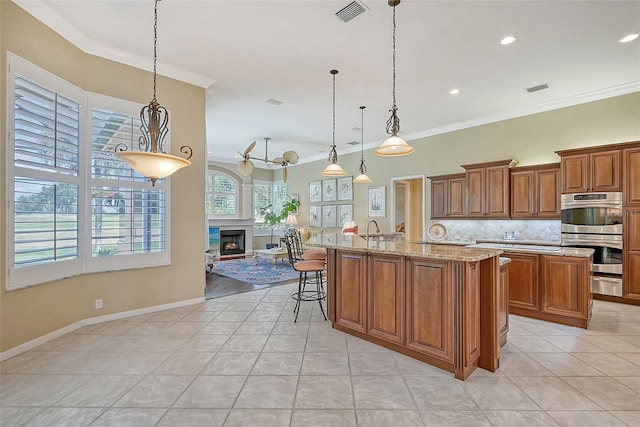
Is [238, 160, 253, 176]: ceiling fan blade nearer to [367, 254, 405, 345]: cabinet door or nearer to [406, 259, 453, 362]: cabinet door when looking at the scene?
[367, 254, 405, 345]: cabinet door

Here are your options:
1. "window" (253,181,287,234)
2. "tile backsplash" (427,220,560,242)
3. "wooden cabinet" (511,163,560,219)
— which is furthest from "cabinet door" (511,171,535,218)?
"window" (253,181,287,234)

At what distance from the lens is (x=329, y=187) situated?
9.27 metres

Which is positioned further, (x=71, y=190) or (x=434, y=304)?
(x=71, y=190)

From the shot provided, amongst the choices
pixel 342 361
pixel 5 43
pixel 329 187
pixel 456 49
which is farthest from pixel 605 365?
pixel 329 187

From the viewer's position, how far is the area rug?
6.12 meters

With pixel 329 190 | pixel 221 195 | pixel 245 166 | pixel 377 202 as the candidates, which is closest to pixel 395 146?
pixel 245 166

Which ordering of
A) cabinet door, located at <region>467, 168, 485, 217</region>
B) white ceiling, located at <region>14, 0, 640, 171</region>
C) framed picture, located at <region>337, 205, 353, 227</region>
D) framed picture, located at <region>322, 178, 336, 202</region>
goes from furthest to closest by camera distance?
framed picture, located at <region>322, 178, 336, 202</region> → framed picture, located at <region>337, 205, 353, 227</region> → cabinet door, located at <region>467, 168, 485, 217</region> → white ceiling, located at <region>14, 0, 640, 171</region>

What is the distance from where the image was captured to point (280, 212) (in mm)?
10953

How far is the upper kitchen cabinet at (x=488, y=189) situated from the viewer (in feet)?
17.4

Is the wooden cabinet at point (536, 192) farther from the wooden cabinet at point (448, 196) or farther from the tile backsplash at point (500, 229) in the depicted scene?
the wooden cabinet at point (448, 196)

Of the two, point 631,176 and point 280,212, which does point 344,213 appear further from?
point 631,176

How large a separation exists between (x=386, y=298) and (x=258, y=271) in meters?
4.67

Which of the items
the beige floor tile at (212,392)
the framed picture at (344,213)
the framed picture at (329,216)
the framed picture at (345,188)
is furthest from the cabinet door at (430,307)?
the framed picture at (329,216)

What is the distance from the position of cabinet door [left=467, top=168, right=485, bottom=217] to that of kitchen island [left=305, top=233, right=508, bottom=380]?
3.19m
